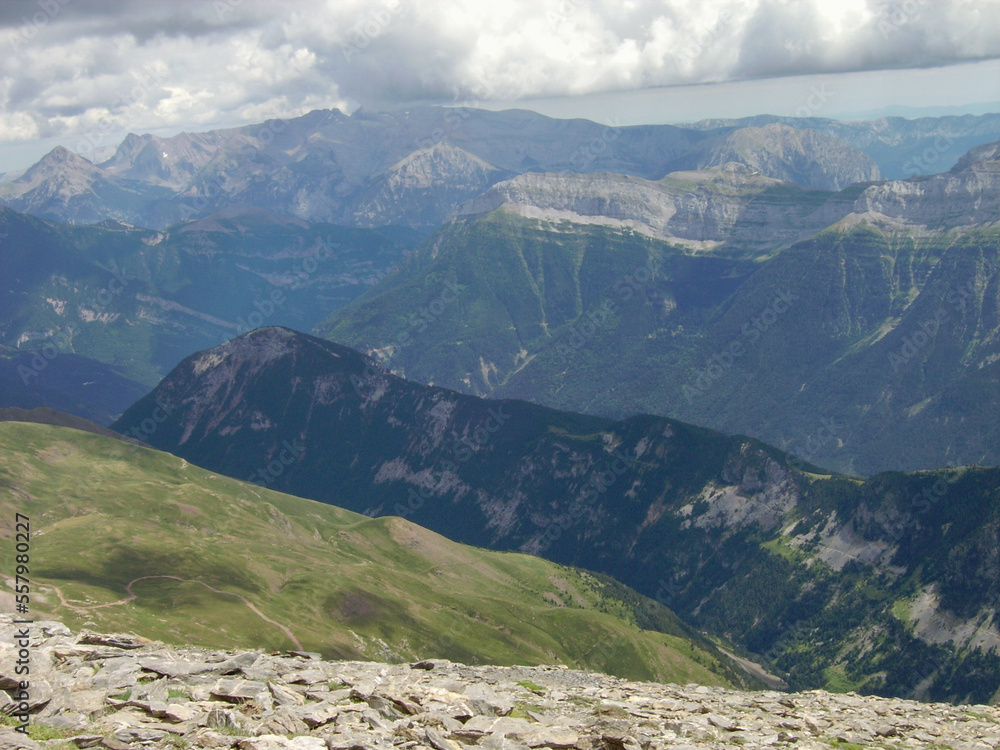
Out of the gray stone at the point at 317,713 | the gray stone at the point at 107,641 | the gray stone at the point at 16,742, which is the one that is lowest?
the gray stone at the point at 107,641

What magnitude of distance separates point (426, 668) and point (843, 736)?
45354 mm

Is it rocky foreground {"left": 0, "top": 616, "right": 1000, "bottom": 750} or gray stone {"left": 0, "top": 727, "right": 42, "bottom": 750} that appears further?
rocky foreground {"left": 0, "top": 616, "right": 1000, "bottom": 750}

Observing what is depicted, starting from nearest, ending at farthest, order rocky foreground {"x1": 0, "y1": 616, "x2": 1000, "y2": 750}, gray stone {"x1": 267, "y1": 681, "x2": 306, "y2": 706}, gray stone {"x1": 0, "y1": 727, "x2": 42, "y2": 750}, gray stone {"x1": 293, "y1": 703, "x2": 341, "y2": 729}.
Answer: gray stone {"x1": 0, "y1": 727, "x2": 42, "y2": 750}
rocky foreground {"x1": 0, "y1": 616, "x2": 1000, "y2": 750}
gray stone {"x1": 293, "y1": 703, "x2": 341, "y2": 729}
gray stone {"x1": 267, "y1": 681, "x2": 306, "y2": 706}

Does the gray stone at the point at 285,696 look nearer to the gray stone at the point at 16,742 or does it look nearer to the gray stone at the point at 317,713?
the gray stone at the point at 317,713

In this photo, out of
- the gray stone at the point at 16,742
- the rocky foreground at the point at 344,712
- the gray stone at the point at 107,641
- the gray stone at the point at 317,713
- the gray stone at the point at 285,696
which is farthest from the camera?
the gray stone at the point at 107,641

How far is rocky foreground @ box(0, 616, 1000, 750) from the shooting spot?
2114 inches

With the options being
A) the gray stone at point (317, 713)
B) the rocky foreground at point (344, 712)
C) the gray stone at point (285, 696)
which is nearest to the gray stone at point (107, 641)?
the rocky foreground at point (344, 712)

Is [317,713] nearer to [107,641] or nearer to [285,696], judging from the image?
[285,696]

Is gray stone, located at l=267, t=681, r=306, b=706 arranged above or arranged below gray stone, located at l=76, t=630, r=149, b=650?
above

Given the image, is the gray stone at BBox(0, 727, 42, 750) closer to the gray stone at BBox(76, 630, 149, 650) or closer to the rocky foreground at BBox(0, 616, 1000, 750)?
the rocky foreground at BBox(0, 616, 1000, 750)

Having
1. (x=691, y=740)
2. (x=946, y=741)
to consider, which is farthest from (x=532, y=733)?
(x=946, y=741)

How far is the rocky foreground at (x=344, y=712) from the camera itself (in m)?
53.7

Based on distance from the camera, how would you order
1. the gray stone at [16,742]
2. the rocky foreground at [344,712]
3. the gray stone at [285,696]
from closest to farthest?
the gray stone at [16,742] → the rocky foreground at [344,712] → the gray stone at [285,696]

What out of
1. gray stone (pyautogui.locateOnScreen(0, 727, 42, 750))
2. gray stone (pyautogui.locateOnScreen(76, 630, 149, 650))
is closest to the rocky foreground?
gray stone (pyautogui.locateOnScreen(0, 727, 42, 750))
